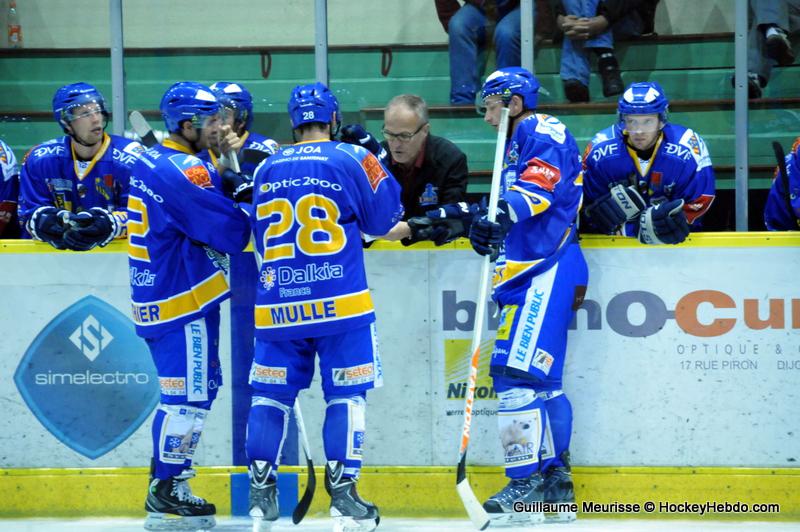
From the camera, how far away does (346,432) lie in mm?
3881

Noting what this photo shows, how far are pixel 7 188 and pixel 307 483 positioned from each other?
1.86 m

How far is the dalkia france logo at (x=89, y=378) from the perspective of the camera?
453 cm

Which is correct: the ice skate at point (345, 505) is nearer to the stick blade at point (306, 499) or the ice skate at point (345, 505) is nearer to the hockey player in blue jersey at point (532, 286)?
the stick blade at point (306, 499)

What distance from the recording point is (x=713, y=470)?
171 inches

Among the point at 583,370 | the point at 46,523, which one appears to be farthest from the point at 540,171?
the point at 46,523

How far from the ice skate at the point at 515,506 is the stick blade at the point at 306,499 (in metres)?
0.63

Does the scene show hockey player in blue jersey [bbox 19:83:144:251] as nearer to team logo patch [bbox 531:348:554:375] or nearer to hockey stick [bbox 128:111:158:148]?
hockey stick [bbox 128:111:158:148]

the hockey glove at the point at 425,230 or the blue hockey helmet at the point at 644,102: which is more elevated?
the blue hockey helmet at the point at 644,102

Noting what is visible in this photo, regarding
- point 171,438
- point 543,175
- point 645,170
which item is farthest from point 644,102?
point 171,438

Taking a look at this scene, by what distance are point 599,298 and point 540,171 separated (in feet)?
1.93

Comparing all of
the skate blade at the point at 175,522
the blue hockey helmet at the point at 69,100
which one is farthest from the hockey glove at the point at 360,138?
the skate blade at the point at 175,522

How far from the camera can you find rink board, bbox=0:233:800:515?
432 centimetres

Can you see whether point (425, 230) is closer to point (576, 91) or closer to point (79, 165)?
point (576, 91)

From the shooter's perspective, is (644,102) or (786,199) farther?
(786,199)
